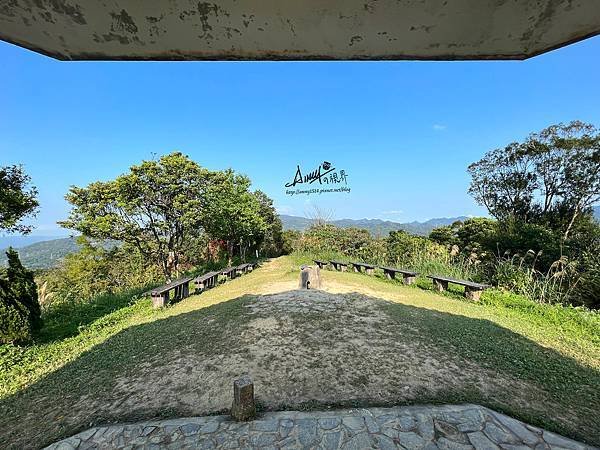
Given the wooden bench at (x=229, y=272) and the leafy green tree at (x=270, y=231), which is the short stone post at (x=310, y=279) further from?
the leafy green tree at (x=270, y=231)

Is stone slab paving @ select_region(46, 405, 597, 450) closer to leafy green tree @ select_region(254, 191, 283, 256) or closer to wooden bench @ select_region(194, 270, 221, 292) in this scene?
wooden bench @ select_region(194, 270, 221, 292)

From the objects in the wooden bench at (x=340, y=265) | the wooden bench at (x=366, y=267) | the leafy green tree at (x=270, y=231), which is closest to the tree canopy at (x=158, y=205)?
the wooden bench at (x=340, y=265)

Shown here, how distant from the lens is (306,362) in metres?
3.38

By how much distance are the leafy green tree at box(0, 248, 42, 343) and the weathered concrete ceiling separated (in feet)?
14.8

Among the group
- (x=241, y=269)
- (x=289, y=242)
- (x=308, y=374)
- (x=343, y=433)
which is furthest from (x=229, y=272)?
(x=289, y=242)

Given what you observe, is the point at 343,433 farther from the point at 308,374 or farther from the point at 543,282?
the point at 543,282

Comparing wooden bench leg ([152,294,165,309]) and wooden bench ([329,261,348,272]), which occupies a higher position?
wooden bench leg ([152,294,165,309])

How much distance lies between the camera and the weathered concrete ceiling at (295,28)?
44.4 inches

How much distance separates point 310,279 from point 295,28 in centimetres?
632

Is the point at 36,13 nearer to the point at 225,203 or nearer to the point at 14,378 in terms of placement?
the point at 14,378

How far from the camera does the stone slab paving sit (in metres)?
2.14

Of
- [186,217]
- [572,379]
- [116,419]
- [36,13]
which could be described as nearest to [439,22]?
[36,13]

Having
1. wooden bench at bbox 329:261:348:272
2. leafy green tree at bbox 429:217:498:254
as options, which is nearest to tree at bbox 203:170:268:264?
wooden bench at bbox 329:261:348:272

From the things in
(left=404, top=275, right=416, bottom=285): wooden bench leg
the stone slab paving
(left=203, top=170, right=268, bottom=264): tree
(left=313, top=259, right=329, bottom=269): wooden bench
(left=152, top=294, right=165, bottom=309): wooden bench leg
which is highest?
(left=203, top=170, right=268, bottom=264): tree
